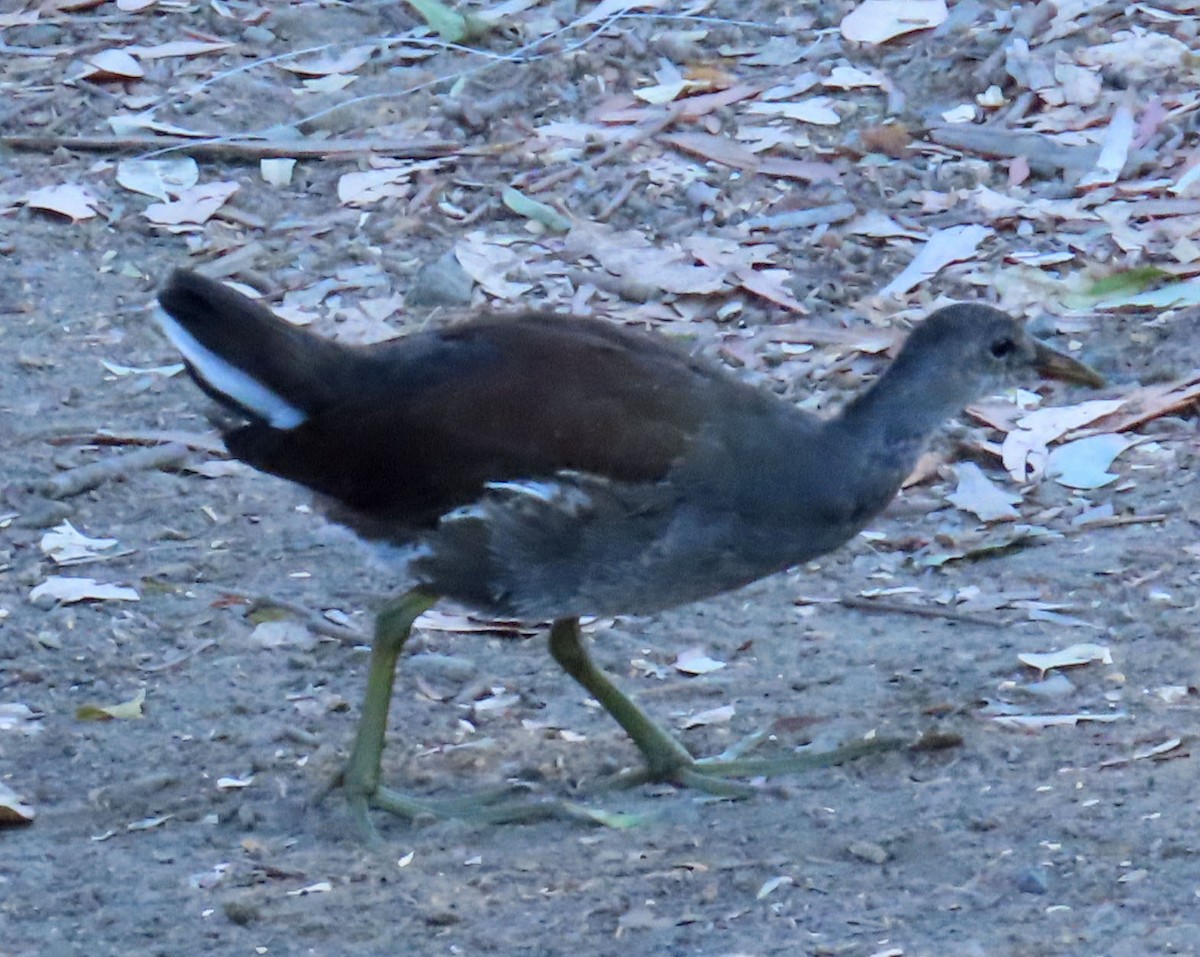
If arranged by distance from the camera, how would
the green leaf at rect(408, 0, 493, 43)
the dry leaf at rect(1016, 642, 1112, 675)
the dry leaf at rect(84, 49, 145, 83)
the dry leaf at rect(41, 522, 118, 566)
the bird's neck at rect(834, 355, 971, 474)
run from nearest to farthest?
1. the bird's neck at rect(834, 355, 971, 474)
2. the dry leaf at rect(1016, 642, 1112, 675)
3. the dry leaf at rect(41, 522, 118, 566)
4. the dry leaf at rect(84, 49, 145, 83)
5. the green leaf at rect(408, 0, 493, 43)

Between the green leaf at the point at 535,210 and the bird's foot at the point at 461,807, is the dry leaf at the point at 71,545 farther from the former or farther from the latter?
the green leaf at the point at 535,210

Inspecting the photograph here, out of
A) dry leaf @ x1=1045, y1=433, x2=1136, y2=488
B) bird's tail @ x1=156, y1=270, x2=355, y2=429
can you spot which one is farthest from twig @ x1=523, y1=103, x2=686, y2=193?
bird's tail @ x1=156, y1=270, x2=355, y2=429

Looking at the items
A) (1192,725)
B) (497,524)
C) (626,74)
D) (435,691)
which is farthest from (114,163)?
(1192,725)

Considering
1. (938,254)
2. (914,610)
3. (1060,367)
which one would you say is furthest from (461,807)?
(938,254)

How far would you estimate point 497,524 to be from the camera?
17.0 ft

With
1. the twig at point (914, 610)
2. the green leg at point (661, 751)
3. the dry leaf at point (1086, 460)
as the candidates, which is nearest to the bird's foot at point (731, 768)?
the green leg at point (661, 751)

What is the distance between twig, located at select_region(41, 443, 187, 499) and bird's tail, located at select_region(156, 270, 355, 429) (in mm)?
1808

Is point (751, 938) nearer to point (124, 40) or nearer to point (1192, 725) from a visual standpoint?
point (1192, 725)

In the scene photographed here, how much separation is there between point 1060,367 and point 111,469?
130 inches

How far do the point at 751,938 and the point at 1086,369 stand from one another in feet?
7.61

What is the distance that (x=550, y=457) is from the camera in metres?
5.12

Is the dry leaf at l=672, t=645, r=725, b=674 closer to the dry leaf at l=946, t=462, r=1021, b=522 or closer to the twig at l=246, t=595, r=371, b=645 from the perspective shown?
the twig at l=246, t=595, r=371, b=645

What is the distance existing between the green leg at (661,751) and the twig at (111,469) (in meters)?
2.22

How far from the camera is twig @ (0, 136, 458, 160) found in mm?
9164
